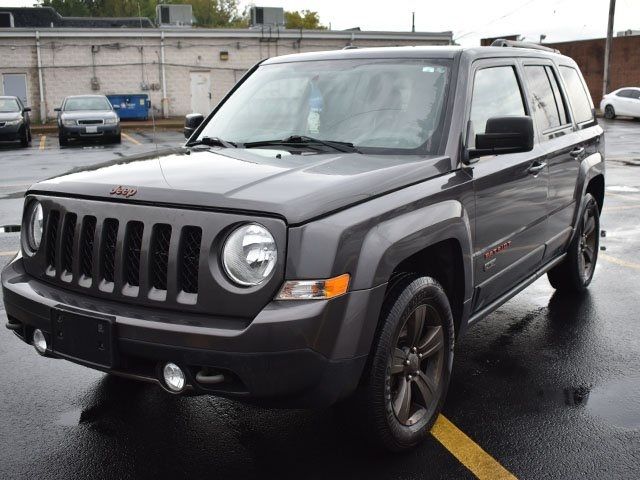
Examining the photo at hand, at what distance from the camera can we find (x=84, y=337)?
300cm

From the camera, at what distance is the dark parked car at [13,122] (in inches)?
823

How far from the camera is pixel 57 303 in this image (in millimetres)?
3100

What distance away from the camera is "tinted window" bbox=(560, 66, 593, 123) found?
5586 mm

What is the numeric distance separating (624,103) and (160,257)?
105 ft

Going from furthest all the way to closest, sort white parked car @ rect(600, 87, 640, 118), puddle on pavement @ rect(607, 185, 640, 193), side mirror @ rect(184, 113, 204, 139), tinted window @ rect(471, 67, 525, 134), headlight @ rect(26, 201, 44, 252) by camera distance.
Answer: white parked car @ rect(600, 87, 640, 118)
puddle on pavement @ rect(607, 185, 640, 193)
side mirror @ rect(184, 113, 204, 139)
tinted window @ rect(471, 67, 525, 134)
headlight @ rect(26, 201, 44, 252)

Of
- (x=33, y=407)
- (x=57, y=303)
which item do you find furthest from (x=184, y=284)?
(x=33, y=407)

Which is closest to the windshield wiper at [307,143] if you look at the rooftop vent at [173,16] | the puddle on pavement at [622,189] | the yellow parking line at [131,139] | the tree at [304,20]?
the puddle on pavement at [622,189]

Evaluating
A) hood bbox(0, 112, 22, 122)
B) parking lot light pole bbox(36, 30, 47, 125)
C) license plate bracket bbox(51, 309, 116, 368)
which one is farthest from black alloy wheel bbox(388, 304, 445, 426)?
parking lot light pole bbox(36, 30, 47, 125)

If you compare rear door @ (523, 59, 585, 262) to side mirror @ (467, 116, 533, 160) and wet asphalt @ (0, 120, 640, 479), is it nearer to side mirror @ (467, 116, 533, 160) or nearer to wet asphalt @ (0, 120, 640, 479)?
wet asphalt @ (0, 120, 640, 479)

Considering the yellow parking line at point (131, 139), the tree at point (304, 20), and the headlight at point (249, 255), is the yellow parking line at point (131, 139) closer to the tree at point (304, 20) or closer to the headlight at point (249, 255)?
the headlight at point (249, 255)

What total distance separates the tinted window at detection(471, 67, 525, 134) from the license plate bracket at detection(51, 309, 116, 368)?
2260 millimetres

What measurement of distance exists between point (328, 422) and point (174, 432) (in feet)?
2.48

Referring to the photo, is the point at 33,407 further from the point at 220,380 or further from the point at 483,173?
the point at 483,173

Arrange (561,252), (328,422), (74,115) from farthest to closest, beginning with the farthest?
(74,115)
(561,252)
(328,422)
